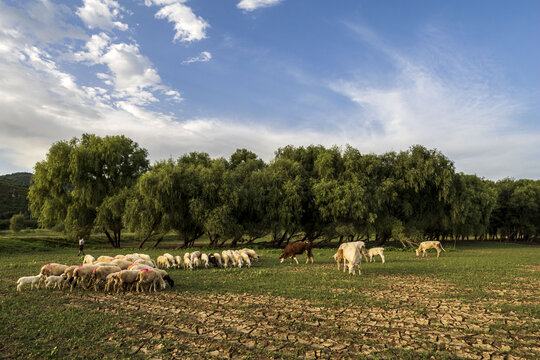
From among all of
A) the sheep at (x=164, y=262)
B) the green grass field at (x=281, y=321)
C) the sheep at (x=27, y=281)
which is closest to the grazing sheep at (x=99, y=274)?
the green grass field at (x=281, y=321)

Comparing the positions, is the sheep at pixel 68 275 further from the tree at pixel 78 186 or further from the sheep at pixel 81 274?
the tree at pixel 78 186

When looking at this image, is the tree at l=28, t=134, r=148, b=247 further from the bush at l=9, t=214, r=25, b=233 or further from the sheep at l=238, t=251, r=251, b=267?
the bush at l=9, t=214, r=25, b=233

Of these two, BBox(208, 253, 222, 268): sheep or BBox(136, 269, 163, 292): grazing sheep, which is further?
BBox(208, 253, 222, 268): sheep

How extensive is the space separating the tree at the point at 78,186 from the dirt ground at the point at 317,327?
88.1 ft

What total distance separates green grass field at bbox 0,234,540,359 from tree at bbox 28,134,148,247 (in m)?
23.3

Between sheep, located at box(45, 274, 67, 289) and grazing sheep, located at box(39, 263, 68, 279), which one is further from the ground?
grazing sheep, located at box(39, 263, 68, 279)

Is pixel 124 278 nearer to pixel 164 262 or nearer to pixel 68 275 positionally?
pixel 68 275

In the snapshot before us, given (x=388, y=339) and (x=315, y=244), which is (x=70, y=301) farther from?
(x=315, y=244)

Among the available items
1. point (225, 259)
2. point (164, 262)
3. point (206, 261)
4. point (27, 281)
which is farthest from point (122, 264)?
point (225, 259)

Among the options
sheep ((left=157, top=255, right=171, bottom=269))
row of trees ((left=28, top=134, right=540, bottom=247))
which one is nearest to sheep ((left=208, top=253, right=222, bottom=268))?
sheep ((left=157, top=255, right=171, bottom=269))

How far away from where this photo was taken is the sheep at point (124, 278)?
1135 cm

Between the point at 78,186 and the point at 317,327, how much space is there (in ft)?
118

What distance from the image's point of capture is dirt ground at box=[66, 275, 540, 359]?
19.8 ft

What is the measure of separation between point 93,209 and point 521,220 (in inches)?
2855
